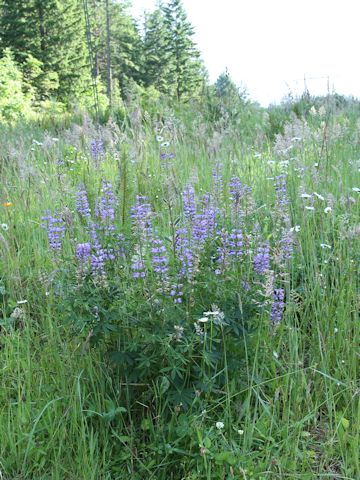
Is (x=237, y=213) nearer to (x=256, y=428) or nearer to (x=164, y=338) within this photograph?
(x=164, y=338)

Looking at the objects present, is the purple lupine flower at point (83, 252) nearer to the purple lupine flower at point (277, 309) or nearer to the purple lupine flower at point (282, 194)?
the purple lupine flower at point (277, 309)

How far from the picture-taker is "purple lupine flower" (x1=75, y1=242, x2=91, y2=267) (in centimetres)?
166

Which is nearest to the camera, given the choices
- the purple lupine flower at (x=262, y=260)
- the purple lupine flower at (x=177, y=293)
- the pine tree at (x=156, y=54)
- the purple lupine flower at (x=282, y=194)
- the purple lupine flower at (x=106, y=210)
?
the purple lupine flower at (x=177, y=293)

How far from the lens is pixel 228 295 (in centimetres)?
167

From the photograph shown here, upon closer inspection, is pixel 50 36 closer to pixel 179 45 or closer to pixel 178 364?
pixel 179 45

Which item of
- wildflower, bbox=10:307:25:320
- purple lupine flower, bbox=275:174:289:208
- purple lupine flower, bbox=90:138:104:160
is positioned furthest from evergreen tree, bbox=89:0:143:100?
wildflower, bbox=10:307:25:320

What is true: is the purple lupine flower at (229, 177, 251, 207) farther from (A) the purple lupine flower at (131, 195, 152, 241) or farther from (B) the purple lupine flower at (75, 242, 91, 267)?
(B) the purple lupine flower at (75, 242, 91, 267)

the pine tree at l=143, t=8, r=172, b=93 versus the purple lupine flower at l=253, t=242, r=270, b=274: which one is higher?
the pine tree at l=143, t=8, r=172, b=93

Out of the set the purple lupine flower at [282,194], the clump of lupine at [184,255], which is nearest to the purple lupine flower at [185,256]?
the clump of lupine at [184,255]

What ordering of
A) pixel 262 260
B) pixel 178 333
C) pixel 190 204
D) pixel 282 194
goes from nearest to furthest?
pixel 178 333
pixel 262 260
pixel 190 204
pixel 282 194

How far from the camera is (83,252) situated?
1.69 m

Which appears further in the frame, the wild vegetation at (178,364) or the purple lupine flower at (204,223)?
the purple lupine flower at (204,223)

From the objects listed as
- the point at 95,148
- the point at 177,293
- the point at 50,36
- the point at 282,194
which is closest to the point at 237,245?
the point at 177,293

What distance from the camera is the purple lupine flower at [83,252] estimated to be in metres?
1.66
